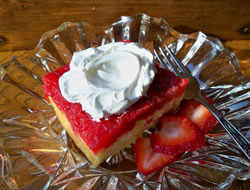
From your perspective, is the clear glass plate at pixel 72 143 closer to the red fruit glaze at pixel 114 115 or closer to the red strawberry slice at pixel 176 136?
the red strawberry slice at pixel 176 136

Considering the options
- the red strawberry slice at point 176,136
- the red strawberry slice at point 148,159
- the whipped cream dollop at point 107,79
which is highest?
the whipped cream dollop at point 107,79

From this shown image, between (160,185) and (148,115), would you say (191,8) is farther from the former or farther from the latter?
(160,185)

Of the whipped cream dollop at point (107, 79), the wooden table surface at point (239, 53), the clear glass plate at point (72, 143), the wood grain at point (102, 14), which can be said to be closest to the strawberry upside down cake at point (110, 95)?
the whipped cream dollop at point (107, 79)

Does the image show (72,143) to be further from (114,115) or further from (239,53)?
(239,53)

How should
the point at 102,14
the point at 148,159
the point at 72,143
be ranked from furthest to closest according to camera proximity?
the point at 102,14
the point at 72,143
the point at 148,159

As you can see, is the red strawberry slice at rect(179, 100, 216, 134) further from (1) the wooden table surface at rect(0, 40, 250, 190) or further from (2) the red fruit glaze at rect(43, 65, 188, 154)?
(1) the wooden table surface at rect(0, 40, 250, 190)

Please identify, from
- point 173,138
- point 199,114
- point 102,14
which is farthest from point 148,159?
point 102,14
